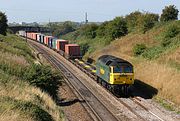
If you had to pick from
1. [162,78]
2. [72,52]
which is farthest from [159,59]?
[72,52]

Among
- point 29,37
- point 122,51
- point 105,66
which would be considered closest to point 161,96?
point 105,66

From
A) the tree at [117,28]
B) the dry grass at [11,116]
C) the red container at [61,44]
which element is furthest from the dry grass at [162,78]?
the tree at [117,28]

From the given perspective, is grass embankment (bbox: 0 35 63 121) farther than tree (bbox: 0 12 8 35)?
No

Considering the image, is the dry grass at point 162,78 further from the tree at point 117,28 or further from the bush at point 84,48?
the bush at point 84,48

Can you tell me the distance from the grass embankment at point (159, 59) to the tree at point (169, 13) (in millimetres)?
3825

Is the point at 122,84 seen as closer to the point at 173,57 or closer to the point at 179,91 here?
the point at 179,91

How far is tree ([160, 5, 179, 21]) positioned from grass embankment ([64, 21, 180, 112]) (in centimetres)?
383

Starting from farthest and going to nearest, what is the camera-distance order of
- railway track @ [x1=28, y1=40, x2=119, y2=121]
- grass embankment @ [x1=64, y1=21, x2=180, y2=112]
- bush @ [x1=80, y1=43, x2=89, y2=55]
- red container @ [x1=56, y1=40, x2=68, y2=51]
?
bush @ [x1=80, y1=43, x2=89, y2=55] → red container @ [x1=56, y1=40, x2=68, y2=51] → grass embankment @ [x1=64, y1=21, x2=180, y2=112] → railway track @ [x1=28, y1=40, x2=119, y2=121]

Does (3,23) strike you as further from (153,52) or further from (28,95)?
(28,95)

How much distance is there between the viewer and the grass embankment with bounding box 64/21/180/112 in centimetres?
2944

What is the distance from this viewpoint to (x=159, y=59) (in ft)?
129

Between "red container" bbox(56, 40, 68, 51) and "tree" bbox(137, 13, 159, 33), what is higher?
"tree" bbox(137, 13, 159, 33)

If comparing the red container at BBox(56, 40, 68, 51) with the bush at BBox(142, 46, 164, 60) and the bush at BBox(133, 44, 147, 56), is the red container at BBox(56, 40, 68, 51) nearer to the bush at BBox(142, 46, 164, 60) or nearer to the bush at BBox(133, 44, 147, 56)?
the bush at BBox(133, 44, 147, 56)

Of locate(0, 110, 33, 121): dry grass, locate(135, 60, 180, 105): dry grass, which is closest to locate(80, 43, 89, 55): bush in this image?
locate(135, 60, 180, 105): dry grass
